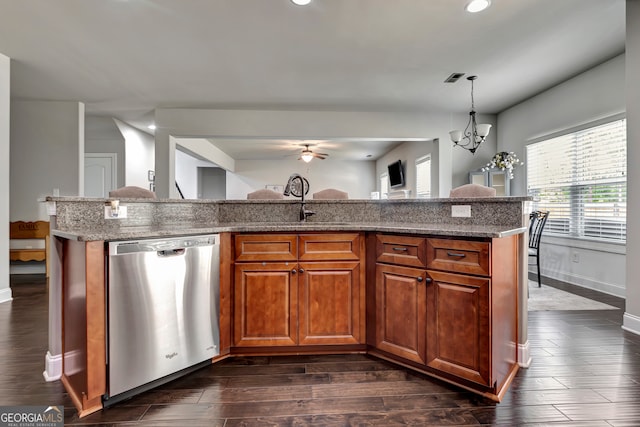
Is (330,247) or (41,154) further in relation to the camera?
(41,154)

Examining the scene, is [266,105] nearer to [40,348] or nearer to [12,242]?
[40,348]

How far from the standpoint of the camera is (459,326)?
1.71 meters

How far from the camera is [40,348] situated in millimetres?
2326

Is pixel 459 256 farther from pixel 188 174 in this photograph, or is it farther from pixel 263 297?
pixel 188 174

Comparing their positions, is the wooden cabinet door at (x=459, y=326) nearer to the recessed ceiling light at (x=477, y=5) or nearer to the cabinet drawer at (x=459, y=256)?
the cabinet drawer at (x=459, y=256)

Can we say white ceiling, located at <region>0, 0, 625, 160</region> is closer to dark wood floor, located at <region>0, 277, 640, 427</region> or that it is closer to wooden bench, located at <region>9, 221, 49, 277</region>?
wooden bench, located at <region>9, 221, 49, 277</region>

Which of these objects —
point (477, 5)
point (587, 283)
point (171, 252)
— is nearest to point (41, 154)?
point (171, 252)

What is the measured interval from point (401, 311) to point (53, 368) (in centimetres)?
212

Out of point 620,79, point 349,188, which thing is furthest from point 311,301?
point 349,188

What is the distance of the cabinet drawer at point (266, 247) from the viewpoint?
6.93 feet

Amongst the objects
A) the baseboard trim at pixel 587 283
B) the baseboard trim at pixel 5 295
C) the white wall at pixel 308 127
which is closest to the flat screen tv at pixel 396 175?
the white wall at pixel 308 127

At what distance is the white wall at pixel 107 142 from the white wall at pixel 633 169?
288 inches

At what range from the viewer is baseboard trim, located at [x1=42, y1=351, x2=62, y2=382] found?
189cm

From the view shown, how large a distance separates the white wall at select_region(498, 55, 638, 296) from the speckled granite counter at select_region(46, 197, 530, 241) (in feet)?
9.12
